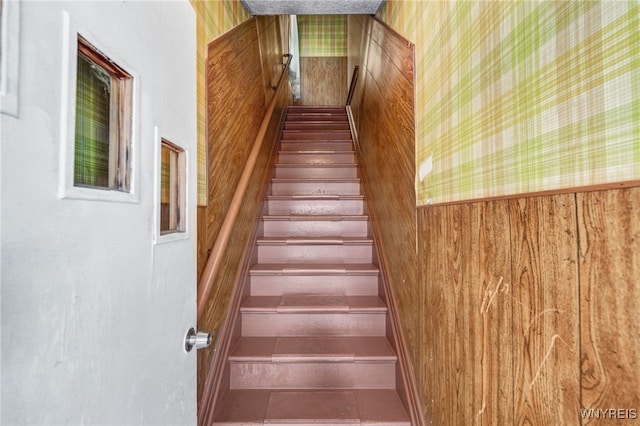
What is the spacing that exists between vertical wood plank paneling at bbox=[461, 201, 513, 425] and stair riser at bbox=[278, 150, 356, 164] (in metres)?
2.54

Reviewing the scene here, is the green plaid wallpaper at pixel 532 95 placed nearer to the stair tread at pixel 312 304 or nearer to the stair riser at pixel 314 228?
the stair tread at pixel 312 304

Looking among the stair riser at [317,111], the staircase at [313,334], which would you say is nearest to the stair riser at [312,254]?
the staircase at [313,334]

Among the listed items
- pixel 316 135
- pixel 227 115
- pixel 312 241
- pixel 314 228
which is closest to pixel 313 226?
pixel 314 228

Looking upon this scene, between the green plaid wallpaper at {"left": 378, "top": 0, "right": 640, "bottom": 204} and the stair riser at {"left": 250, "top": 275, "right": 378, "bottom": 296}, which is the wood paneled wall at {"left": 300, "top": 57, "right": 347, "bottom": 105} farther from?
the green plaid wallpaper at {"left": 378, "top": 0, "right": 640, "bottom": 204}

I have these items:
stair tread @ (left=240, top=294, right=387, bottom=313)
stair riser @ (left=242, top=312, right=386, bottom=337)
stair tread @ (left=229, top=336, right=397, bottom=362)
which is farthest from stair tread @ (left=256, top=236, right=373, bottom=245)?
stair tread @ (left=229, top=336, right=397, bottom=362)

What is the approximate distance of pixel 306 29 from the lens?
18.8ft

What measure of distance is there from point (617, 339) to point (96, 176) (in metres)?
0.89

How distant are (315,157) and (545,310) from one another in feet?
9.58

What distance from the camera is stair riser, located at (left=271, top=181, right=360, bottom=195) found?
115 inches

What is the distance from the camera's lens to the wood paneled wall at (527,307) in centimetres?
46

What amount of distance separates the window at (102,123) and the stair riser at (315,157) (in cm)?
277

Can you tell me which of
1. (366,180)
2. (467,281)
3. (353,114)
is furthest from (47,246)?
(353,114)

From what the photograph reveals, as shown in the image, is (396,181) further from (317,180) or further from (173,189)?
(317,180)

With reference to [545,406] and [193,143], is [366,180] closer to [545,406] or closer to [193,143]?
[193,143]
